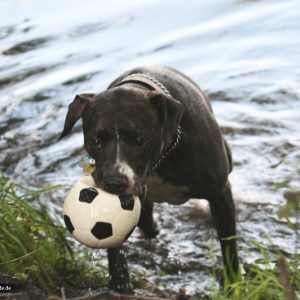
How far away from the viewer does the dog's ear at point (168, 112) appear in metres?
3.93

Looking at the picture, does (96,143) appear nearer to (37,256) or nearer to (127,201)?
(127,201)

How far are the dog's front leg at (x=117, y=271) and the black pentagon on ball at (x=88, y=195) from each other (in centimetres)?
88

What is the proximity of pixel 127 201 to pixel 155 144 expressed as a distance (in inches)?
14.3

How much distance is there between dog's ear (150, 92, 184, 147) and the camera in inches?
155

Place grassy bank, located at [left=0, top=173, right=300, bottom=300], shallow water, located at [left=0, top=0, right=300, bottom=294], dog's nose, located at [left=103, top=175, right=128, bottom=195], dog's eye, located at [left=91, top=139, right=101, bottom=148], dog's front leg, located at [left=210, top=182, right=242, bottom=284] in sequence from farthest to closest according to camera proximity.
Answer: shallow water, located at [left=0, top=0, right=300, bottom=294] → dog's front leg, located at [left=210, top=182, right=242, bottom=284] → grassy bank, located at [left=0, top=173, right=300, bottom=300] → dog's eye, located at [left=91, top=139, right=101, bottom=148] → dog's nose, located at [left=103, top=175, right=128, bottom=195]

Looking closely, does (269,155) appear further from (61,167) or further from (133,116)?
(133,116)

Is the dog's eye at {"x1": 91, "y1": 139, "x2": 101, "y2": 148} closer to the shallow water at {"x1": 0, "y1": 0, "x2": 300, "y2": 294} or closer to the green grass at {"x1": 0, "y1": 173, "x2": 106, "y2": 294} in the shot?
the green grass at {"x1": 0, "y1": 173, "x2": 106, "y2": 294}

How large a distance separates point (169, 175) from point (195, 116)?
0.39 metres

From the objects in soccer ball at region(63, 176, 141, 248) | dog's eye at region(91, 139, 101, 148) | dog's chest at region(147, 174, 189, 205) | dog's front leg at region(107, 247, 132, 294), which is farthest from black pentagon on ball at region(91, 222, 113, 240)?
dog's front leg at region(107, 247, 132, 294)

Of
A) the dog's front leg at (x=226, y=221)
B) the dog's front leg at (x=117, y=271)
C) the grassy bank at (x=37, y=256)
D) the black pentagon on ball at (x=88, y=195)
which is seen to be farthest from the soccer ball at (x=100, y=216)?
the dog's front leg at (x=226, y=221)

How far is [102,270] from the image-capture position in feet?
15.8

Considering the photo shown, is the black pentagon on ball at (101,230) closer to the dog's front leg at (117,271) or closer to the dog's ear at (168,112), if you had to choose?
the dog's ear at (168,112)

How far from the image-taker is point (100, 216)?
371 cm

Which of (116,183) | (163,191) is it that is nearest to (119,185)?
(116,183)
